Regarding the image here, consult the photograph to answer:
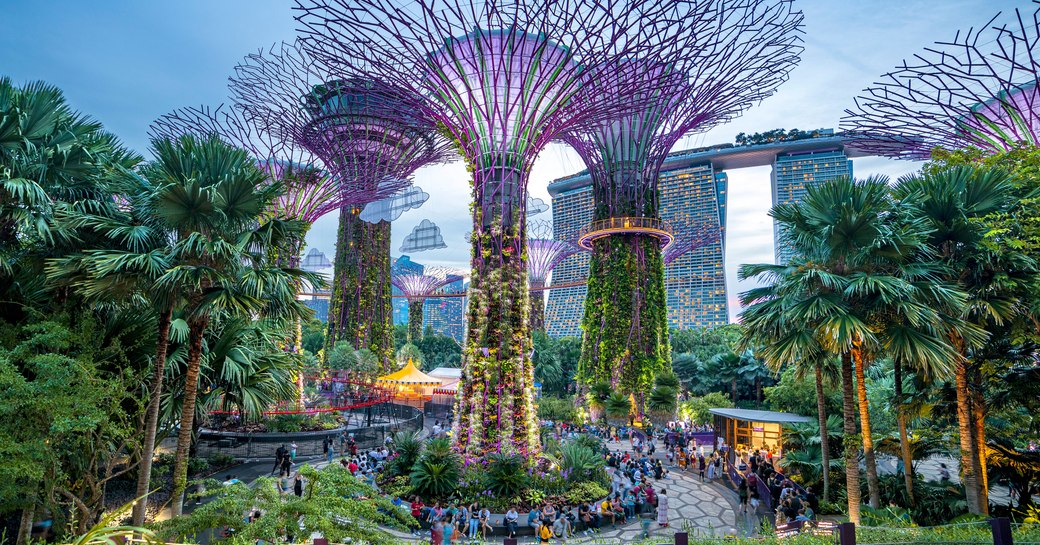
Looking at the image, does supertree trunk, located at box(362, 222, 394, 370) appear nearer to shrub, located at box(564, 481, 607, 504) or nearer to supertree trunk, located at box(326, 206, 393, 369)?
supertree trunk, located at box(326, 206, 393, 369)

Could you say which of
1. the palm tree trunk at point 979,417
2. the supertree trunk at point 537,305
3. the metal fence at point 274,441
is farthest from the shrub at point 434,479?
the supertree trunk at point 537,305

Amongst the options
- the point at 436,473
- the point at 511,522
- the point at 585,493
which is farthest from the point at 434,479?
the point at 585,493

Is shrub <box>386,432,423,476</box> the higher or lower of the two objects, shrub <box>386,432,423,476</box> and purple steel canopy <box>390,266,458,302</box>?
the lower

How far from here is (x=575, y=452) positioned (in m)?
15.0

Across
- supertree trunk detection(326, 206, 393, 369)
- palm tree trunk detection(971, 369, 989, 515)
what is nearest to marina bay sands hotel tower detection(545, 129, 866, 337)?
supertree trunk detection(326, 206, 393, 369)

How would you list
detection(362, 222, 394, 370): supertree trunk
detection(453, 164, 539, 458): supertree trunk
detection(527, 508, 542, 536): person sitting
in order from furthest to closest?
1. detection(362, 222, 394, 370): supertree trunk
2. detection(453, 164, 539, 458): supertree trunk
3. detection(527, 508, 542, 536): person sitting

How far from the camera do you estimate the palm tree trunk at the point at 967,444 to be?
10.2 m

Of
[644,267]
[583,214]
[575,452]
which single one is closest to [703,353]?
[644,267]

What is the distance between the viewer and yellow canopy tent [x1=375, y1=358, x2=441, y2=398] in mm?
32438

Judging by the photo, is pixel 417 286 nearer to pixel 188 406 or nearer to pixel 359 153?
pixel 359 153

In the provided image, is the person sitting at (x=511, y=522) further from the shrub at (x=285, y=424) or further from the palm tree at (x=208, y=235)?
the shrub at (x=285, y=424)

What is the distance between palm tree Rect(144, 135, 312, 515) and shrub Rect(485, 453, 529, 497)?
6851 mm

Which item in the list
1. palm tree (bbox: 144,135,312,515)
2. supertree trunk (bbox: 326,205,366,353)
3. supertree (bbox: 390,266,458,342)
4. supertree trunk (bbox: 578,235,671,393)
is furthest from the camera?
supertree (bbox: 390,266,458,342)

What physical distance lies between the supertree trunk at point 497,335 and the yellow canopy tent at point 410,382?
58.0 ft
